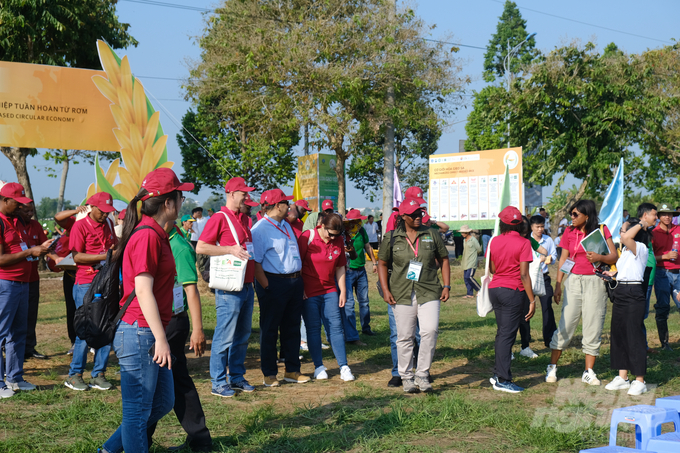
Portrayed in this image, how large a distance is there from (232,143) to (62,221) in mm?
23240

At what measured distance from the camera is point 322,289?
686 cm

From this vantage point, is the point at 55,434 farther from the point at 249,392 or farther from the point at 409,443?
the point at 409,443

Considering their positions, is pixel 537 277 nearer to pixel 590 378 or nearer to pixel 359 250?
pixel 590 378

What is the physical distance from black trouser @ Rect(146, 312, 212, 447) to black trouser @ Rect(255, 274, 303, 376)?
2023 mm

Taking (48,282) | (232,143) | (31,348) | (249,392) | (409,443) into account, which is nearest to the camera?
(409,443)

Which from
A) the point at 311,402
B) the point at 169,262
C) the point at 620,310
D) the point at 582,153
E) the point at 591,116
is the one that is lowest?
A: the point at 311,402

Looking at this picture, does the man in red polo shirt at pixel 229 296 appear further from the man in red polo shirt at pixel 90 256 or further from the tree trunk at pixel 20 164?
the tree trunk at pixel 20 164

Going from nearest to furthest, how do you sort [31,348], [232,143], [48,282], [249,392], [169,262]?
[169,262] < [249,392] < [31,348] < [48,282] < [232,143]

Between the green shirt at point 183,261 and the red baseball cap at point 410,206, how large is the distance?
2.38m

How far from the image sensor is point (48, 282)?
16938 millimetres

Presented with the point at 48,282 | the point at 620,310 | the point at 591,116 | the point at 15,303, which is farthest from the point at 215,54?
the point at 620,310

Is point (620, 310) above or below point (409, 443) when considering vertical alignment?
above

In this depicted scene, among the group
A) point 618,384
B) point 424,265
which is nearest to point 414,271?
point 424,265

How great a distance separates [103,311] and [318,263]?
12.1 feet
